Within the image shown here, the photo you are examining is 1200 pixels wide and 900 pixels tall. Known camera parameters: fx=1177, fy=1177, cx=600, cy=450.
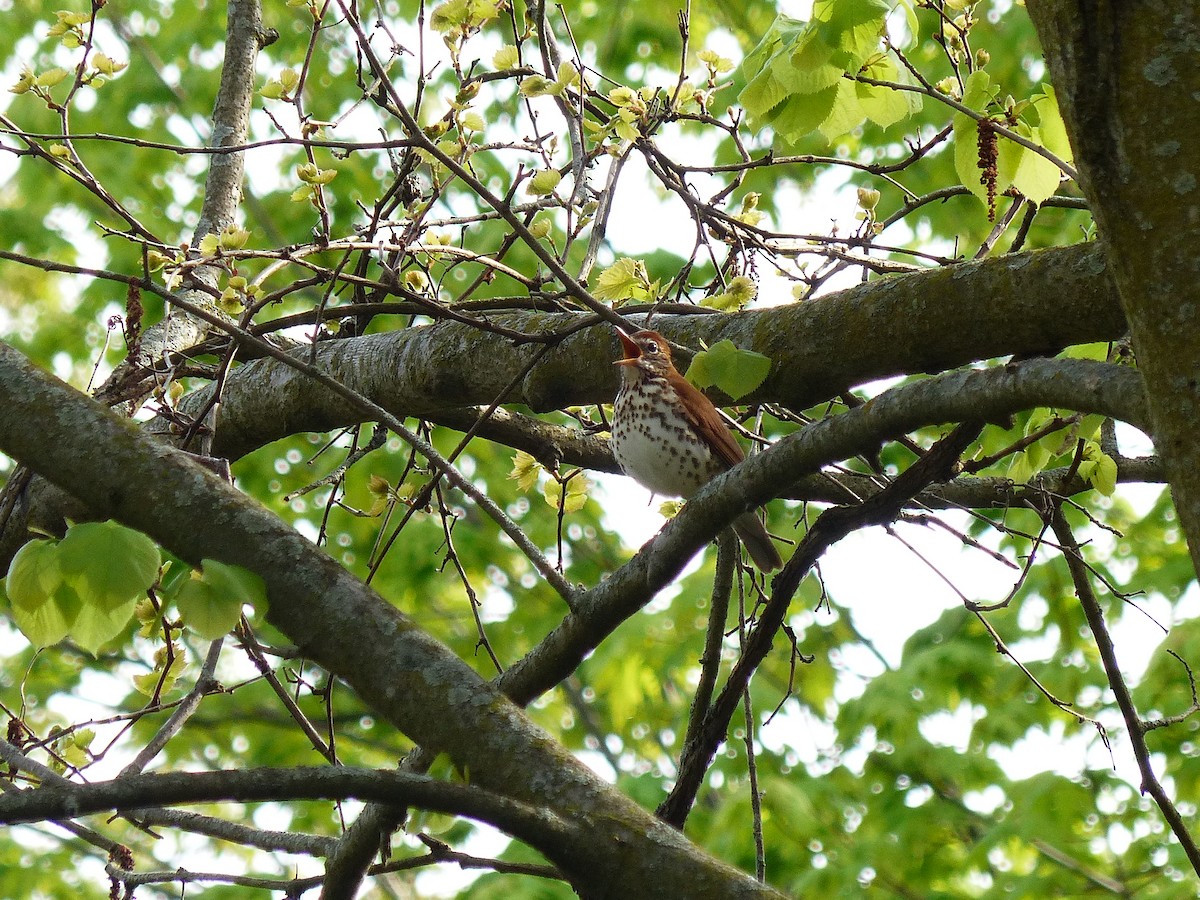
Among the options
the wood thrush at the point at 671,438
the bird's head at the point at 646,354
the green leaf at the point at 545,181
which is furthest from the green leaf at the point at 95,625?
the wood thrush at the point at 671,438

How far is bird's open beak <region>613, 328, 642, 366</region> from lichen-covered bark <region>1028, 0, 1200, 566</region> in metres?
1.44

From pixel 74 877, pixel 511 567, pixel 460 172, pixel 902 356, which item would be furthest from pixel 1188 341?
pixel 74 877

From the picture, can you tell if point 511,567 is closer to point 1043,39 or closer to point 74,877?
point 74,877

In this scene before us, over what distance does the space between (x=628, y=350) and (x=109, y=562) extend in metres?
1.65

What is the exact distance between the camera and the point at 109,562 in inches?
59.9

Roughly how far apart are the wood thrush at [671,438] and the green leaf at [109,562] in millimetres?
2130

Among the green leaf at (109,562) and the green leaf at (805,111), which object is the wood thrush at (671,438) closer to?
the green leaf at (805,111)

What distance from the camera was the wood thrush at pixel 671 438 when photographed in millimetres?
3750

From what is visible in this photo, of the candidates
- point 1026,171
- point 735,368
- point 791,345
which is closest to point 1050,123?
point 1026,171

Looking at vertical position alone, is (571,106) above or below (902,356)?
above

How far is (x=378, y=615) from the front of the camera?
1.79 metres

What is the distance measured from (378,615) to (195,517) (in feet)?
1.07

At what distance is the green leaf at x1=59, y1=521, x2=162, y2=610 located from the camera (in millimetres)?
1514

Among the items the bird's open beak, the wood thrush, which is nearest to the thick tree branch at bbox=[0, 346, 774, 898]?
the bird's open beak
